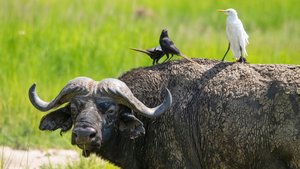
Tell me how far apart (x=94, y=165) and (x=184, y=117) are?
195cm

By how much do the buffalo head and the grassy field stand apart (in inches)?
151

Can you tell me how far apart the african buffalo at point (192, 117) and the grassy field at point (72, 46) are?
3661 millimetres

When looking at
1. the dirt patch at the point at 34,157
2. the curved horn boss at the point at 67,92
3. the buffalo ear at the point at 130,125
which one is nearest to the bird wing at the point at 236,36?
the buffalo ear at the point at 130,125

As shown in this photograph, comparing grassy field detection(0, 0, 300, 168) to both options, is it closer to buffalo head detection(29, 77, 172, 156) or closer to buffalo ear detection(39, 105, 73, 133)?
buffalo ear detection(39, 105, 73, 133)

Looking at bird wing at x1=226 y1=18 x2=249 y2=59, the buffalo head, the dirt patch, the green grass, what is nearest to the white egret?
bird wing at x1=226 y1=18 x2=249 y2=59

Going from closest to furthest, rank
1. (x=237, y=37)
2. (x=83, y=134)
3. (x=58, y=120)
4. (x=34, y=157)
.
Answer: (x=83, y=134) < (x=58, y=120) < (x=237, y=37) < (x=34, y=157)

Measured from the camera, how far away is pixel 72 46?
16.1 meters

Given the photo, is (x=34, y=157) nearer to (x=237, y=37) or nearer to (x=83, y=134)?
(x=237, y=37)

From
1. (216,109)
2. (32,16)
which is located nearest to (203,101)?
(216,109)

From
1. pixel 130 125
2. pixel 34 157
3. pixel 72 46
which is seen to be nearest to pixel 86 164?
pixel 34 157

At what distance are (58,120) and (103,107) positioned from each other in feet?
2.05

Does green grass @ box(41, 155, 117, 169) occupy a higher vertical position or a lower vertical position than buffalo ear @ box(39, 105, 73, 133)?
lower

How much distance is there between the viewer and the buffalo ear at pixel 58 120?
341 inches

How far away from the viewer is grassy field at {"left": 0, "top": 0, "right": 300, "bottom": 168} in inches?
527
